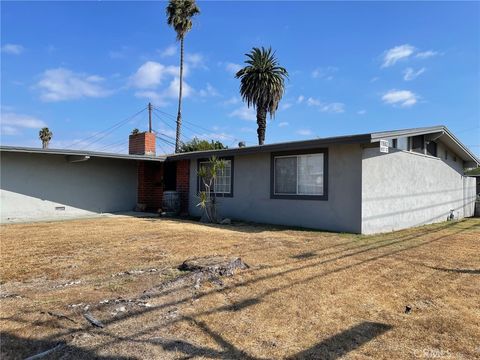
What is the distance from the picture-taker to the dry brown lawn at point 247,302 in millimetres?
3162

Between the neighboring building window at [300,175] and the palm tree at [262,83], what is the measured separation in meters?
14.5

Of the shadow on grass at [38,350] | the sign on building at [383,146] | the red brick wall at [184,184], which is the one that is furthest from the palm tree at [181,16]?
the shadow on grass at [38,350]

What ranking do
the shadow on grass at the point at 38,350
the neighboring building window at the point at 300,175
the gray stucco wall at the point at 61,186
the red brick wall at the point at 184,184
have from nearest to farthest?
the shadow on grass at the point at 38,350 < the neighboring building window at the point at 300,175 < the gray stucco wall at the point at 61,186 < the red brick wall at the point at 184,184

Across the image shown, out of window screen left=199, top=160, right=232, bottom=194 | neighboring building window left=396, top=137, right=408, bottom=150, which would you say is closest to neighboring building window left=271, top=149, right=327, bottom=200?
window screen left=199, top=160, right=232, bottom=194

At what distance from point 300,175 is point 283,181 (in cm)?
64

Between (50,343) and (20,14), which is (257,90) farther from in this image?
(50,343)

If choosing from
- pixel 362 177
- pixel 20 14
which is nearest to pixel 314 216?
pixel 362 177

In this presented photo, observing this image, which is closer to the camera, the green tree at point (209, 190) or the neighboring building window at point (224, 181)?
the green tree at point (209, 190)

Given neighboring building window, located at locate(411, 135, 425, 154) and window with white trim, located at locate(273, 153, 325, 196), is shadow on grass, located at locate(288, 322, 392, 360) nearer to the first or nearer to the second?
window with white trim, located at locate(273, 153, 325, 196)

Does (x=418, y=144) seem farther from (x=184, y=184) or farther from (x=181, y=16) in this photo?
(x=181, y=16)

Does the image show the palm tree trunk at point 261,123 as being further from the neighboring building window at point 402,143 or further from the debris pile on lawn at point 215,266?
the debris pile on lawn at point 215,266

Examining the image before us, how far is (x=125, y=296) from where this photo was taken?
430 centimetres

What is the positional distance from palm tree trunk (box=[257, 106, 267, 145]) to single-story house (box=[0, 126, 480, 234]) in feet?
35.6

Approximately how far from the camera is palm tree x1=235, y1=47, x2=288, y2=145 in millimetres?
26422
